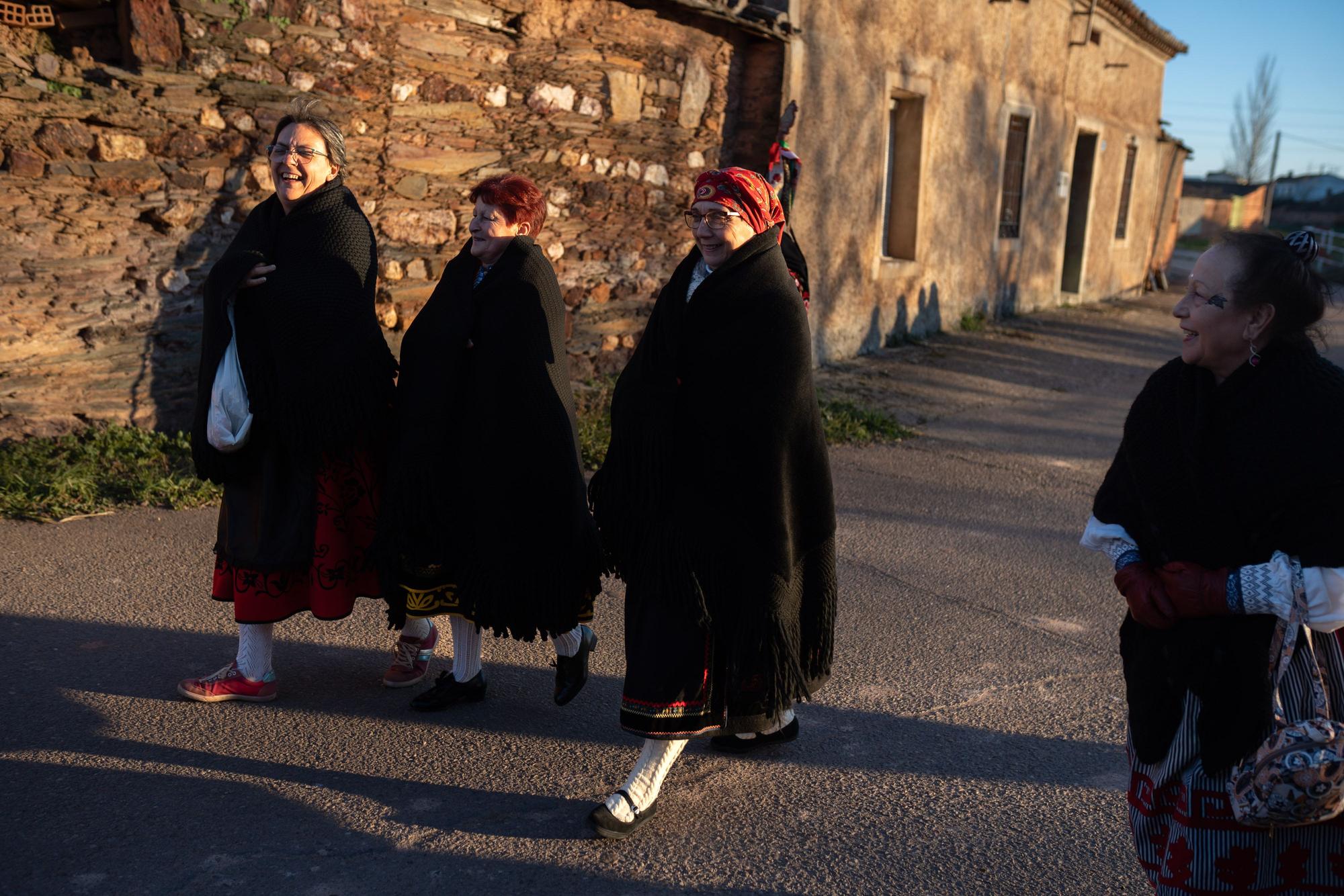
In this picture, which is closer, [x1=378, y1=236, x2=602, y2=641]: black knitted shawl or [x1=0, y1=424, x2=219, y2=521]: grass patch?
[x1=378, y1=236, x2=602, y2=641]: black knitted shawl

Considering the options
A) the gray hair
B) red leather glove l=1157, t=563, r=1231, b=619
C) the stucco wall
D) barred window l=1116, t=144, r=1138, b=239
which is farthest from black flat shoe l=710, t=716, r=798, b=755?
barred window l=1116, t=144, r=1138, b=239

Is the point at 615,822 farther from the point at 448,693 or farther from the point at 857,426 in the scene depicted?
the point at 857,426

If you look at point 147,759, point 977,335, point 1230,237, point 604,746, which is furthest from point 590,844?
point 977,335

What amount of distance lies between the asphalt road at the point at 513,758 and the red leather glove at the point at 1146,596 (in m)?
0.92

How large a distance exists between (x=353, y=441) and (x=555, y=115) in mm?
4497

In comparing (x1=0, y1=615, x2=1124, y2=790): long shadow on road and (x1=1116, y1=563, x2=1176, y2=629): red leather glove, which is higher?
(x1=1116, y1=563, x2=1176, y2=629): red leather glove

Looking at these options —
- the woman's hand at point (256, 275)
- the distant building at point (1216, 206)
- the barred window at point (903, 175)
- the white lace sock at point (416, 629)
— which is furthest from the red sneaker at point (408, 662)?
the distant building at point (1216, 206)

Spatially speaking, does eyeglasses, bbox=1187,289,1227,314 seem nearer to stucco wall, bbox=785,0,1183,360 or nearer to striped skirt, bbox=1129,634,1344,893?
striped skirt, bbox=1129,634,1344,893

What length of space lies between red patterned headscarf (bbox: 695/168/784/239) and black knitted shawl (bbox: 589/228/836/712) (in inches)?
2.6

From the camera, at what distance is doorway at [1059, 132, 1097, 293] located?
666 inches

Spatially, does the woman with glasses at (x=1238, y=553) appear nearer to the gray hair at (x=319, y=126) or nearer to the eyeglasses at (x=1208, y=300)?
the eyeglasses at (x=1208, y=300)

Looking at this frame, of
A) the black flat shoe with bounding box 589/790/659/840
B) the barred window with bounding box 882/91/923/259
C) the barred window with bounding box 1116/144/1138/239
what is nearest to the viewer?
the black flat shoe with bounding box 589/790/659/840

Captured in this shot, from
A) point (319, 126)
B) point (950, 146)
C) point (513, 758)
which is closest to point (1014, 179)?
point (950, 146)

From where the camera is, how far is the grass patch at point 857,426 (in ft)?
25.4
